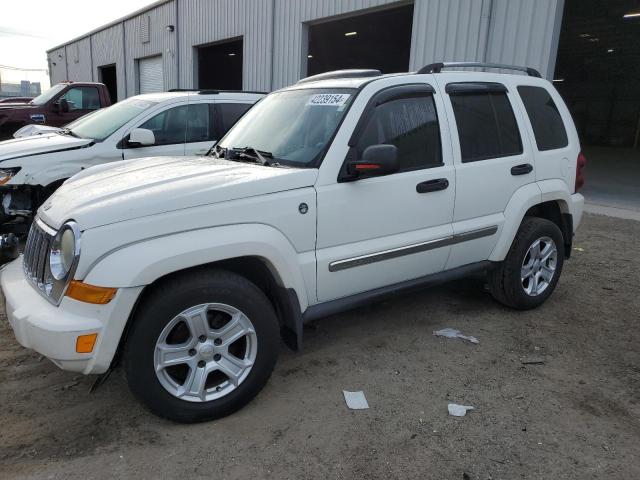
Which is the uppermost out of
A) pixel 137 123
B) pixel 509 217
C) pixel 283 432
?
pixel 137 123

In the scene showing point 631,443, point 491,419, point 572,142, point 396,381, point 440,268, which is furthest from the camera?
point 572,142

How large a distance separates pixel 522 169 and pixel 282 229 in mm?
2300

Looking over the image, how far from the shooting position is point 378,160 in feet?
9.85

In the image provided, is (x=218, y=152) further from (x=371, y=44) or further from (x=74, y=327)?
(x=371, y=44)

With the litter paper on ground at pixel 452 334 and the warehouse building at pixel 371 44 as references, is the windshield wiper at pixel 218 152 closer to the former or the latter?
the litter paper on ground at pixel 452 334

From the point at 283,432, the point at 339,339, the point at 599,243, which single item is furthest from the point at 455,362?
the point at 599,243

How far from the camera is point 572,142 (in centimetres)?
457

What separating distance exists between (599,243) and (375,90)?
514 cm

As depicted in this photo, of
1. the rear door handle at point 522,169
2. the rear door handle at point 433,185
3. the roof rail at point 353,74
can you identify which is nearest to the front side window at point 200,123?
the roof rail at point 353,74

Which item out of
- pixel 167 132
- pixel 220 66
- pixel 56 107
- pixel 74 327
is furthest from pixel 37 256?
pixel 220 66

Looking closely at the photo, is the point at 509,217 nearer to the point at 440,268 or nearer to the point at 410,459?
the point at 440,268

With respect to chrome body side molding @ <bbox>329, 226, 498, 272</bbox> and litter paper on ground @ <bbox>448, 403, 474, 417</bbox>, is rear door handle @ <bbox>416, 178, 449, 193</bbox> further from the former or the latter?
litter paper on ground @ <bbox>448, 403, 474, 417</bbox>

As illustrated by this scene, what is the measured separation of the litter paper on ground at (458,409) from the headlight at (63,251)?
2.27 meters

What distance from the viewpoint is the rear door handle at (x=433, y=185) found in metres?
3.49
